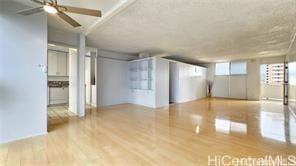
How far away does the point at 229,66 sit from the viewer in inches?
426

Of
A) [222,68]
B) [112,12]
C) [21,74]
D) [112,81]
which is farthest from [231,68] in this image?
[21,74]

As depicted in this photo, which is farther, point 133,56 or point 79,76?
point 133,56

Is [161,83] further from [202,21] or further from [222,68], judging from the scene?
[222,68]

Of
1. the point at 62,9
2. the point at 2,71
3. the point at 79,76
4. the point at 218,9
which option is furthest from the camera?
the point at 79,76

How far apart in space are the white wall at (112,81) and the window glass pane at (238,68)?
274 inches

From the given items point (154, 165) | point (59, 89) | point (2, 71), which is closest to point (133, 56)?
point (59, 89)

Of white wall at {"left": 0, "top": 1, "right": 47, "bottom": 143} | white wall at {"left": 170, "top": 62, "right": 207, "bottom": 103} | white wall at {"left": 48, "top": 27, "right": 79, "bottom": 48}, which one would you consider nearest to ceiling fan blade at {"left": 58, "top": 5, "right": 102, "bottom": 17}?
white wall at {"left": 0, "top": 1, "right": 47, "bottom": 143}

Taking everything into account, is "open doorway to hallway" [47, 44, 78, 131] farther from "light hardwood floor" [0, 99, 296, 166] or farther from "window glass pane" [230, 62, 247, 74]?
"window glass pane" [230, 62, 247, 74]

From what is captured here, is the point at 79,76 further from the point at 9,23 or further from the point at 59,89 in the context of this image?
the point at 59,89

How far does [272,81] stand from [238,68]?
1890 mm

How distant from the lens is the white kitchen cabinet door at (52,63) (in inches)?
287

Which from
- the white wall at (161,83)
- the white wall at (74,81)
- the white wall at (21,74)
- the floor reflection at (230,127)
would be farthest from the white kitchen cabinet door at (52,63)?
the floor reflection at (230,127)

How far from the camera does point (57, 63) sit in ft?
24.6

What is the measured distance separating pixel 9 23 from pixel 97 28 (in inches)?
74.0
